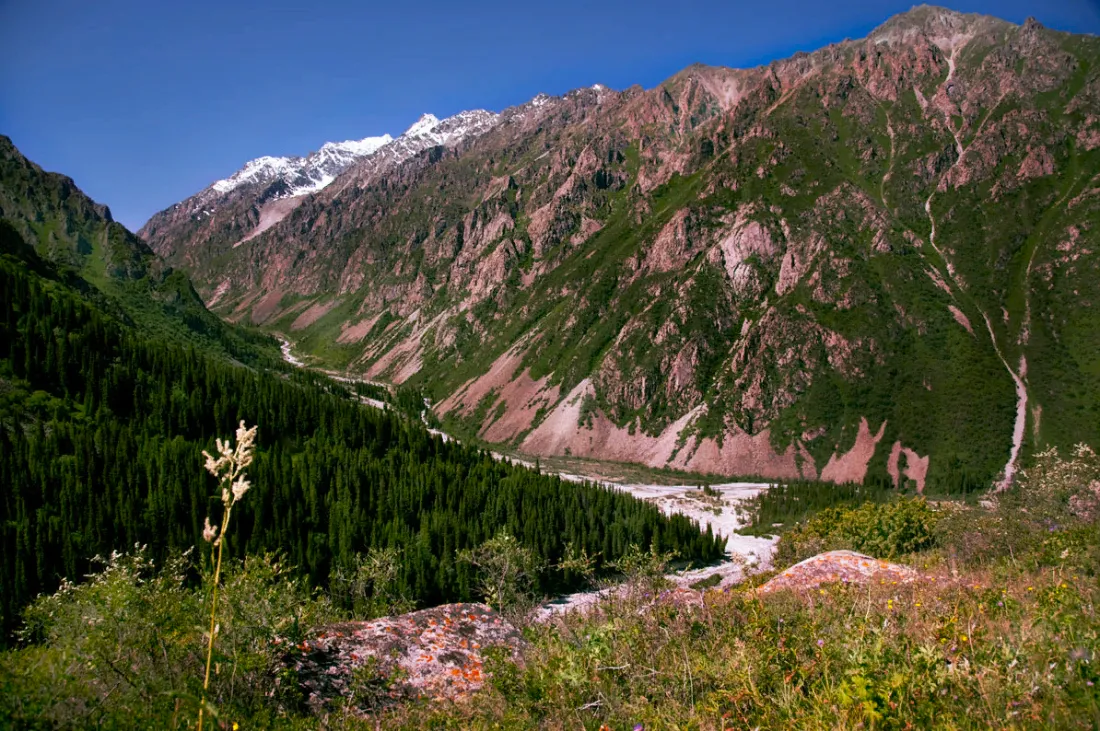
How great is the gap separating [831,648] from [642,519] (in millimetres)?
83687

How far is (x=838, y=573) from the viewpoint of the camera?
14.4 m

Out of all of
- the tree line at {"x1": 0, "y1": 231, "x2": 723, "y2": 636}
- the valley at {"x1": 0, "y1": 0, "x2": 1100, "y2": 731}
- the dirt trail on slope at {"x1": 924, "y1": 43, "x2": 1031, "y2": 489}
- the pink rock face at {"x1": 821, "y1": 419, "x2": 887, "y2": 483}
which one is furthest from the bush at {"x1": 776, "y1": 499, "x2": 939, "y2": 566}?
the pink rock face at {"x1": 821, "y1": 419, "x2": 887, "y2": 483}

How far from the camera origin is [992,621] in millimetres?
8008

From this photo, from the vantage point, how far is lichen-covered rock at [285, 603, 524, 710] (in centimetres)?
964

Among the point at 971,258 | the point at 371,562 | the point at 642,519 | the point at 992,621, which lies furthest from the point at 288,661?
the point at 971,258

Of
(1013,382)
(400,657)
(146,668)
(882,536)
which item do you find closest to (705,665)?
(400,657)

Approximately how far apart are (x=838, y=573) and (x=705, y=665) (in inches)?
348

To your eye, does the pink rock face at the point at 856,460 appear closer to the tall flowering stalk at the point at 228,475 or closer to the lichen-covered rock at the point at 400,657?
the lichen-covered rock at the point at 400,657

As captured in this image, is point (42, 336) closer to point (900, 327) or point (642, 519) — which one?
point (642, 519)

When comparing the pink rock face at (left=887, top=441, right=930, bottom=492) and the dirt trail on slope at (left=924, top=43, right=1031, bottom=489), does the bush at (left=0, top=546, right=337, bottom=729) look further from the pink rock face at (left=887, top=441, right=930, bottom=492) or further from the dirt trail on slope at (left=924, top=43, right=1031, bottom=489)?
the pink rock face at (left=887, top=441, right=930, bottom=492)

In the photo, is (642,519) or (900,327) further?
(900,327)

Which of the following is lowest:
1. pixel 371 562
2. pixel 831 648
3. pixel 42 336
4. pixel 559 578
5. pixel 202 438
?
pixel 559 578

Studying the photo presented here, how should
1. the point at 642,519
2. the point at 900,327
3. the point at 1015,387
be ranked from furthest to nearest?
1. the point at 900,327
2. the point at 1015,387
3. the point at 642,519

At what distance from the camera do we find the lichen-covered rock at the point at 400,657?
9641mm
